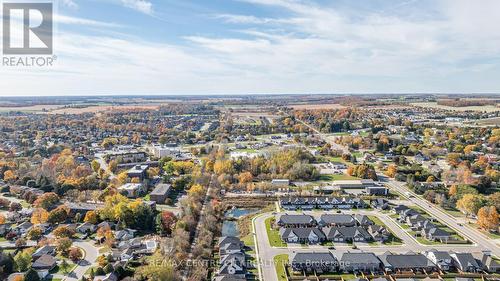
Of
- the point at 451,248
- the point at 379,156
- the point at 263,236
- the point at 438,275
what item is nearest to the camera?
the point at 438,275

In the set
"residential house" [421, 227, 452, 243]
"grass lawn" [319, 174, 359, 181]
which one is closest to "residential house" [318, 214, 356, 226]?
"residential house" [421, 227, 452, 243]

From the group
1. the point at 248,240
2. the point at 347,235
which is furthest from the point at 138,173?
the point at 347,235

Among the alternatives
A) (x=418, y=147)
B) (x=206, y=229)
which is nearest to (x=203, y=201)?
(x=206, y=229)

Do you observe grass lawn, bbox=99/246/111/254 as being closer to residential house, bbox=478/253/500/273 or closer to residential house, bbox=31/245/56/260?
residential house, bbox=31/245/56/260

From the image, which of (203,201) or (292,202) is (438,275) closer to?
(292,202)

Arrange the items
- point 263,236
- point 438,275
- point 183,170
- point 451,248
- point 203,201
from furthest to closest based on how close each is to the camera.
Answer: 1. point 183,170
2. point 203,201
3. point 263,236
4. point 451,248
5. point 438,275

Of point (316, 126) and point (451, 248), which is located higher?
point (316, 126)
